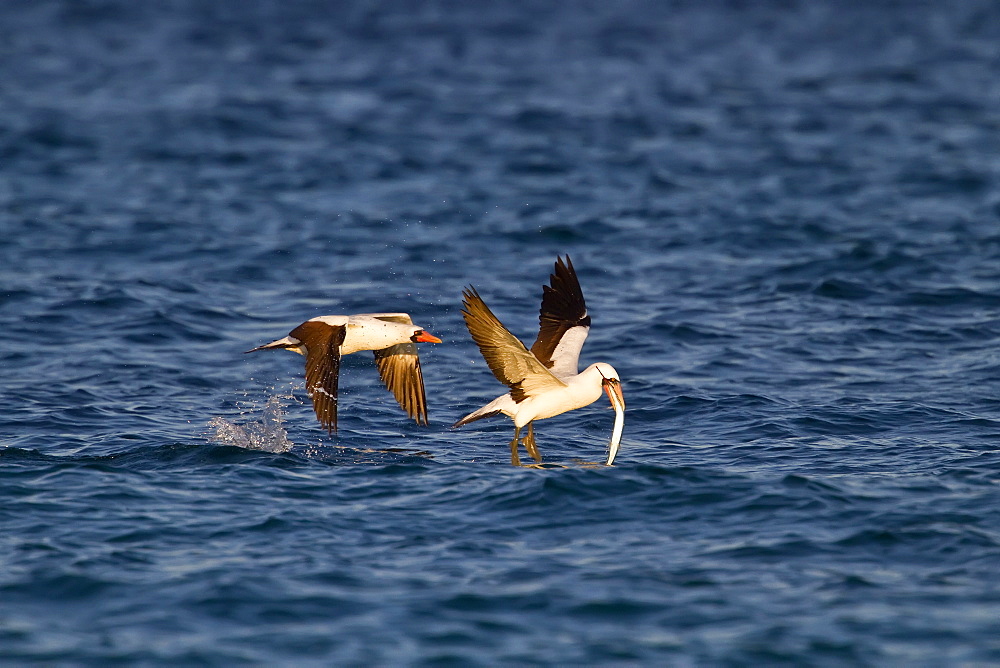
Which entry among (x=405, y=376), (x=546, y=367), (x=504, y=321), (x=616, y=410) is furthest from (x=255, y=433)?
(x=504, y=321)

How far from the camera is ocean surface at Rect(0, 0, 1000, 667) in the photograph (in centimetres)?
723

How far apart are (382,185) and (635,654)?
45.3 feet

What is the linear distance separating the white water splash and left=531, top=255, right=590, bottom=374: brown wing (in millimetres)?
2323

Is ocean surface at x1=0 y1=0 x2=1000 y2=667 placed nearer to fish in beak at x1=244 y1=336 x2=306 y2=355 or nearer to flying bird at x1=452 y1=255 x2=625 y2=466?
flying bird at x1=452 y1=255 x2=625 y2=466

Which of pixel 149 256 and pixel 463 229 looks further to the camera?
pixel 463 229

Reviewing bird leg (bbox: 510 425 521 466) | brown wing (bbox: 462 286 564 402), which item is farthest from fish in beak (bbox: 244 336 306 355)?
bird leg (bbox: 510 425 521 466)

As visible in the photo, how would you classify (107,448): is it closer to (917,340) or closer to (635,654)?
(635,654)

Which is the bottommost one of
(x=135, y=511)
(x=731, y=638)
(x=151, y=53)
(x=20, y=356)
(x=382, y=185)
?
(x=731, y=638)

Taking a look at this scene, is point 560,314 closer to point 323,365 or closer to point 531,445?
point 531,445

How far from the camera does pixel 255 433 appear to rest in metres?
10.4

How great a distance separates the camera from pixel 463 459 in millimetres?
10141

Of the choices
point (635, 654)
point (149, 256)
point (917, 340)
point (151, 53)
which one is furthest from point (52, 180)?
point (635, 654)

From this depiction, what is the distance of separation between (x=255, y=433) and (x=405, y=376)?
156 centimetres

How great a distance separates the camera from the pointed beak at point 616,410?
9.41 meters
